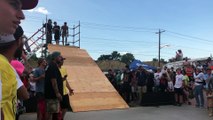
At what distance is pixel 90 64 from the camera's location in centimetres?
1511

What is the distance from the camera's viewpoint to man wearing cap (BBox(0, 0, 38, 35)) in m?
1.32

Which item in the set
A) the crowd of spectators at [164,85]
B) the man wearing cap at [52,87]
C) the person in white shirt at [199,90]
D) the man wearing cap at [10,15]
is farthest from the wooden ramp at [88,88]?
the man wearing cap at [10,15]

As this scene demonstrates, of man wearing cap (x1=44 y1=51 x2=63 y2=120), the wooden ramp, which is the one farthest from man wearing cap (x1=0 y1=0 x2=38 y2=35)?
the wooden ramp

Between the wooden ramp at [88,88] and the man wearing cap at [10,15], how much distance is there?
1006 centimetres

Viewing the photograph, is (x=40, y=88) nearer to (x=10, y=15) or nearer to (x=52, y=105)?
(x=52, y=105)

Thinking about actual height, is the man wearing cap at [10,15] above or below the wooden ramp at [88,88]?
above

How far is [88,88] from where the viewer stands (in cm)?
1283

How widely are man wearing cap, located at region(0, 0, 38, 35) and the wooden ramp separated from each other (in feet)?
33.0

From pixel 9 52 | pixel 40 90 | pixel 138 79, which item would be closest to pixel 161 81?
pixel 138 79

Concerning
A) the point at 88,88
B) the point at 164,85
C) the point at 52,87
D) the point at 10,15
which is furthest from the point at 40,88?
the point at 164,85

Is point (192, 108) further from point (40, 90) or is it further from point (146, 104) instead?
point (40, 90)

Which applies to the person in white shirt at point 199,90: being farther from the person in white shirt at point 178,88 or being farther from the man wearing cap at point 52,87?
the man wearing cap at point 52,87

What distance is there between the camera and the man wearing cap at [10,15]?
4.32 ft

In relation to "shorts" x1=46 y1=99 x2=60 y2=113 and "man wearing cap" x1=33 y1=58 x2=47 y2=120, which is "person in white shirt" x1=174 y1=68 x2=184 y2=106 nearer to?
"man wearing cap" x1=33 y1=58 x2=47 y2=120
